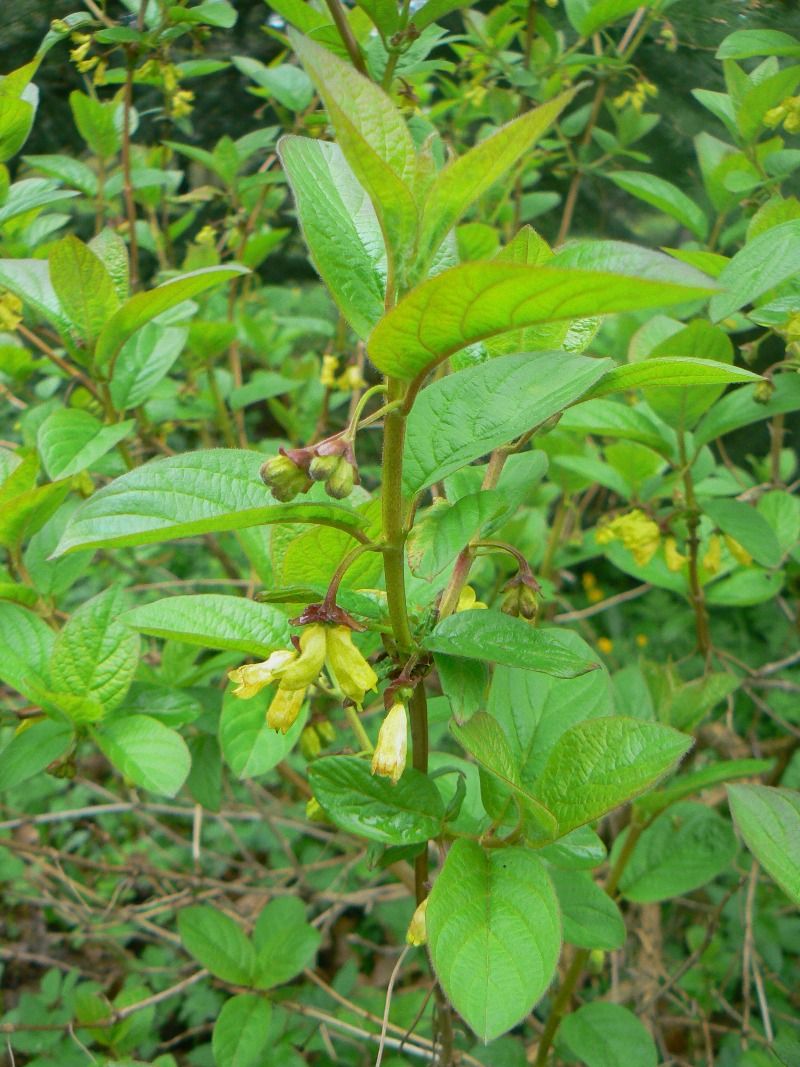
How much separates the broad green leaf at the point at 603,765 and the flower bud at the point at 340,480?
0.31 m

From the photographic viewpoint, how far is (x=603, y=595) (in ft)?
9.54

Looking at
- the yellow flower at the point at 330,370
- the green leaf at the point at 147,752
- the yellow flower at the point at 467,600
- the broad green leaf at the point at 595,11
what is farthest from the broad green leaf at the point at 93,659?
the broad green leaf at the point at 595,11

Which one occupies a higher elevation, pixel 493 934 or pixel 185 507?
pixel 185 507

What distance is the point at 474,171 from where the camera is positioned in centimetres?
48

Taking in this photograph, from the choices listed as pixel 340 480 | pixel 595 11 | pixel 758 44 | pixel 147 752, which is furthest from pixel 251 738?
pixel 595 11

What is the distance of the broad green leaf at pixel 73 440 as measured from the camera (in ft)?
3.09

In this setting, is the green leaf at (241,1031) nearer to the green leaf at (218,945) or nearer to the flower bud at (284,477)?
the green leaf at (218,945)

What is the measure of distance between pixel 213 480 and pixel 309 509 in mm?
77

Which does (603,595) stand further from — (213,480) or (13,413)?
(213,480)

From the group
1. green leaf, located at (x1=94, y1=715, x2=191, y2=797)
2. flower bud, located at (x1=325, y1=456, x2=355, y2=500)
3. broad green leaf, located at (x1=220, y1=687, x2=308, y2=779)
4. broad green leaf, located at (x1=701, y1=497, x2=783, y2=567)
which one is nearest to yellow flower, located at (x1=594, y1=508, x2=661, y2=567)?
broad green leaf, located at (x1=701, y1=497, x2=783, y2=567)

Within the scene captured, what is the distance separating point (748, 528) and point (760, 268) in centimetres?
43

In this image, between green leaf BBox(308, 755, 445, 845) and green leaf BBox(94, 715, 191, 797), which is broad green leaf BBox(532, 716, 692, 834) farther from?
green leaf BBox(94, 715, 191, 797)

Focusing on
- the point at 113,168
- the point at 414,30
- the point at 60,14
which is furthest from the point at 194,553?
the point at 414,30

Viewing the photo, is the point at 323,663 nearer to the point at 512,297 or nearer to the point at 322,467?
the point at 322,467
